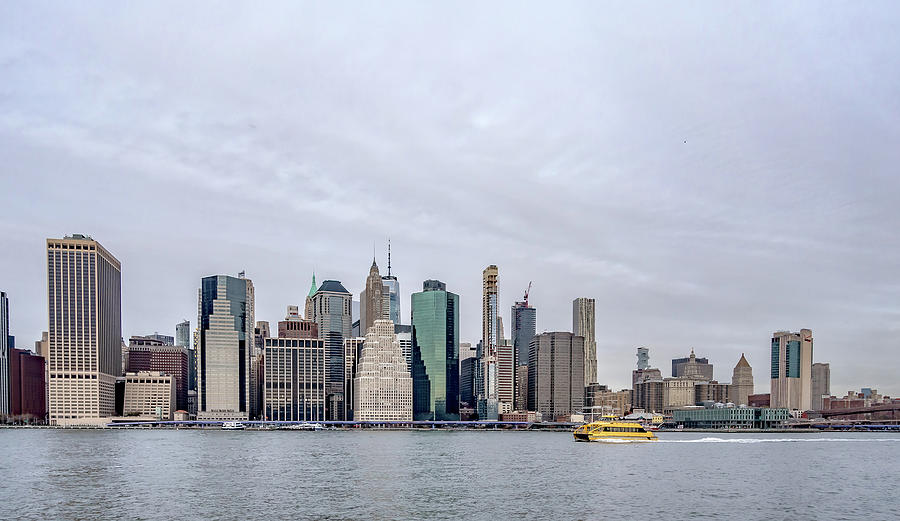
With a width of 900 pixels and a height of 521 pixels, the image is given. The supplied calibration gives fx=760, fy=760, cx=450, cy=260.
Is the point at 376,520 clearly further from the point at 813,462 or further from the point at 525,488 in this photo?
the point at 813,462

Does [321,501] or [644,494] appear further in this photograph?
[644,494]

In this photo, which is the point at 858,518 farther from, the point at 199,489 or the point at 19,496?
the point at 19,496

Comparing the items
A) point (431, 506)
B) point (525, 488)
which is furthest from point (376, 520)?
point (525, 488)

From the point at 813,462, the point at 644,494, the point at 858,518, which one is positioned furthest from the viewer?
the point at 813,462

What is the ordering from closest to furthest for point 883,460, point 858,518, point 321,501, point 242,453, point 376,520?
point 376,520 → point 858,518 → point 321,501 → point 883,460 → point 242,453

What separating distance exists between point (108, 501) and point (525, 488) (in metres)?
45.4

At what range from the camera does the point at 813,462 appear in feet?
454

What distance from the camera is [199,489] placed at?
285ft

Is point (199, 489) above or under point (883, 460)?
above

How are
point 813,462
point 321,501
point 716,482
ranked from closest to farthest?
point 321,501 < point 716,482 < point 813,462

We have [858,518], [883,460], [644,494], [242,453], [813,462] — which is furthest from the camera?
[242,453]

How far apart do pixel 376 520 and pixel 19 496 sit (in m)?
41.6

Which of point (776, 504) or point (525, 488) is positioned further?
point (525, 488)

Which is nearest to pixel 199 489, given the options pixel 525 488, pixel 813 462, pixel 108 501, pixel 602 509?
pixel 108 501
